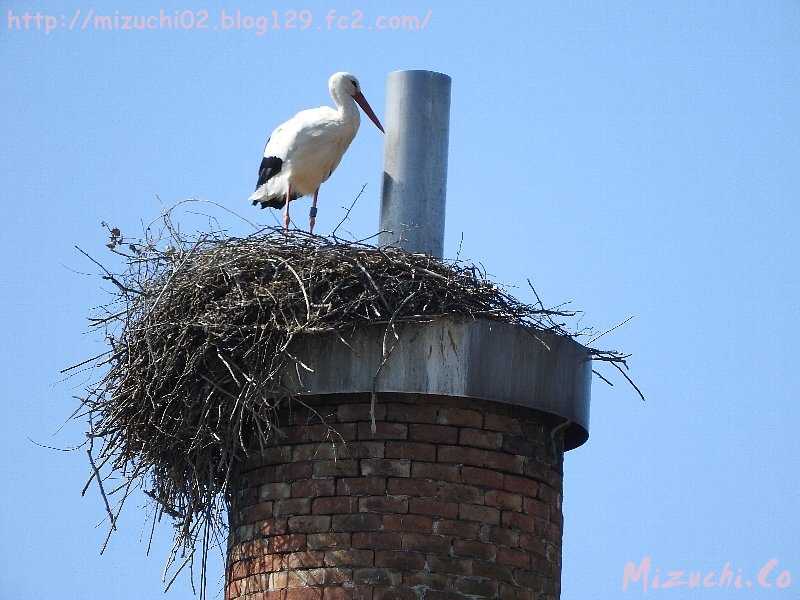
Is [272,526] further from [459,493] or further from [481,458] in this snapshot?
[481,458]

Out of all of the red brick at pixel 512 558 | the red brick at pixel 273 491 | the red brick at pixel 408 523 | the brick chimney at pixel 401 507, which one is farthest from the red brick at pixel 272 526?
the red brick at pixel 512 558

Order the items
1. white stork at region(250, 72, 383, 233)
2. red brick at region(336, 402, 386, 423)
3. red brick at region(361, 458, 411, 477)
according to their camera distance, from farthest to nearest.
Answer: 1. white stork at region(250, 72, 383, 233)
2. red brick at region(336, 402, 386, 423)
3. red brick at region(361, 458, 411, 477)

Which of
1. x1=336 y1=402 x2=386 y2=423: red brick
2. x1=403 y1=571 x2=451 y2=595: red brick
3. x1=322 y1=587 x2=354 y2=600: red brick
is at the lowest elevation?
x1=322 y1=587 x2=354 y2=600: red brick

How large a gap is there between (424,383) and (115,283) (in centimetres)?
207

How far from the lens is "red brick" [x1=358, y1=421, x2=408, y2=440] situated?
6965mm

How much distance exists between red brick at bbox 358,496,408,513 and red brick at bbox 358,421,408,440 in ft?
0.89

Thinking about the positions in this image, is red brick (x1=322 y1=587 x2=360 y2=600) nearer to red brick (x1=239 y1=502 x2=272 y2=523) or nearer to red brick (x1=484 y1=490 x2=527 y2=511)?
red brick (x1=239 y1=502 x2=272 y2=523)

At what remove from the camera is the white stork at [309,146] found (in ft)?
35.8

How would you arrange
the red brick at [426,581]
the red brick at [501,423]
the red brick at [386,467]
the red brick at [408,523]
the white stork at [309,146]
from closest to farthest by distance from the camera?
the red brick at [426,581] < the red brick at [408,523] < the red brick at [386,467] < the red brick at [501,423] < the white stork at [309,146]

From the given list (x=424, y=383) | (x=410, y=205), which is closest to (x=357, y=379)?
(x=424, y=383)

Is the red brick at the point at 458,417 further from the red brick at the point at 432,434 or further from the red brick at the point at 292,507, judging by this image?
the red brick at the point at 292,507

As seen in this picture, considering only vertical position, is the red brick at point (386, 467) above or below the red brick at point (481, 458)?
below

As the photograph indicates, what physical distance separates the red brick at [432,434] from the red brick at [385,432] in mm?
32

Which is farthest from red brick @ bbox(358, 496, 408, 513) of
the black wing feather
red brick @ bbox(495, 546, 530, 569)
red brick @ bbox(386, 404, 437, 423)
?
the black wing feather
